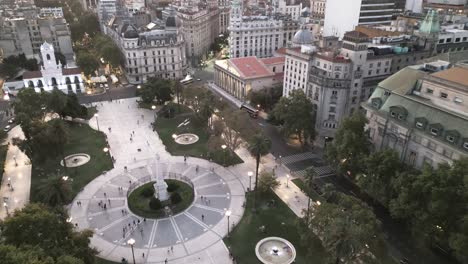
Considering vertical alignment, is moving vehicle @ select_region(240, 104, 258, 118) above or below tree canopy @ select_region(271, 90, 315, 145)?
below

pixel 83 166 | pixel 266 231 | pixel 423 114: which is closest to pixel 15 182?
pixel 83 166

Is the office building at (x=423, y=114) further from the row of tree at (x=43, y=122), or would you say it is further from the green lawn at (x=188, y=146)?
the row of tree at (x=43, y=122)

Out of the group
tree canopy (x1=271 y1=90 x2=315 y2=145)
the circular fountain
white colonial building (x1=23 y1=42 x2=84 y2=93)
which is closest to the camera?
tree canopy (x1=271 y1=90 x2=315 y2=145)

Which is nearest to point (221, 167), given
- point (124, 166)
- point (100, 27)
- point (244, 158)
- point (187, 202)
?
point (244, 158)

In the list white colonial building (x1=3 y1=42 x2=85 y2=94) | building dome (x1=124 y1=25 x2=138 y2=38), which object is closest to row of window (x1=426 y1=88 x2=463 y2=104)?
building dome (x1=124 y1=25 x2=138 y2=38)

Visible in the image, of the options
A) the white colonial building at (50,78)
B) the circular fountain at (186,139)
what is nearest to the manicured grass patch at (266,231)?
the circular fountain at (186,139)

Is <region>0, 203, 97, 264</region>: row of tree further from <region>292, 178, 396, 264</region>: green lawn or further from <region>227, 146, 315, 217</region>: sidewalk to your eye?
<region>292, 178, 396, 264</region>: green lawn

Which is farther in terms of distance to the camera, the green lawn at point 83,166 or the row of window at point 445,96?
the green lawn at point 83,166

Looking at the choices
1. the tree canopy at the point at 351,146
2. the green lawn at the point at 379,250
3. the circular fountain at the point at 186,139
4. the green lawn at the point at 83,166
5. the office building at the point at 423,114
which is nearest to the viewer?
the green lawn at the point at 379,250
